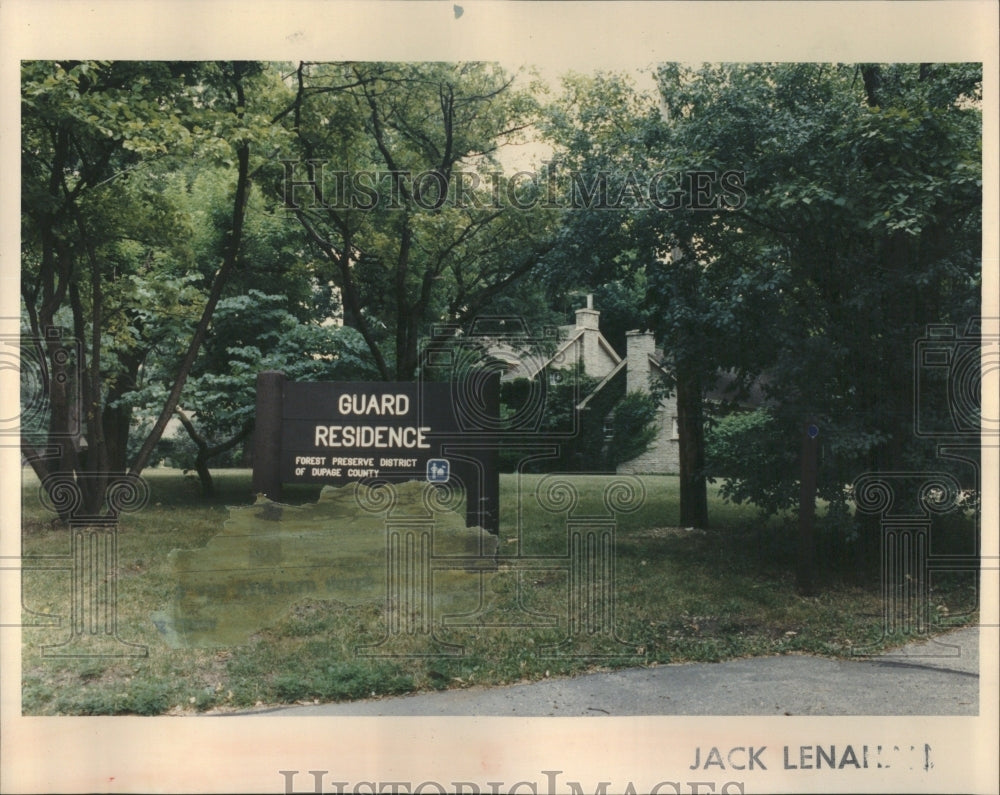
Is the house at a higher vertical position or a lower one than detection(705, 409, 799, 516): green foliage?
higher

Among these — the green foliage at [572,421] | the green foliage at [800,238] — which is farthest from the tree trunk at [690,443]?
the green foliage at [572,421]

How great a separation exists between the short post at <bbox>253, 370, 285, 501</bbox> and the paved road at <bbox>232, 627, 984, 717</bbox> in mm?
1357

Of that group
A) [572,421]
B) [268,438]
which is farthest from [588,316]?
[268,438]

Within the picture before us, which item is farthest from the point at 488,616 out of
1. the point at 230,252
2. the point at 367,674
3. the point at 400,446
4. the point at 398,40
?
the point at 398,40

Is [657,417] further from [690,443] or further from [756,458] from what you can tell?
[756,458]

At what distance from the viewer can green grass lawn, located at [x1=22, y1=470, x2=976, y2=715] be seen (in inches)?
221

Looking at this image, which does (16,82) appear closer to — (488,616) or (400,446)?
(400,446)

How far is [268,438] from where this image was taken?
5773mm

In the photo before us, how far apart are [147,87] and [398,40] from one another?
168cm

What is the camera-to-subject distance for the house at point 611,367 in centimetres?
583

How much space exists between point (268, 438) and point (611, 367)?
7.38 ft

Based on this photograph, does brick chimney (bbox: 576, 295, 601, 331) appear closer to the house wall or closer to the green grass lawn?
the house wall

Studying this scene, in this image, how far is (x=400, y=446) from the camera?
5.73 meters

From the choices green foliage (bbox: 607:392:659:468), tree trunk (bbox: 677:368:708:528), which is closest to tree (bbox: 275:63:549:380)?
green foliage (bbox: 607:392:659:468)
